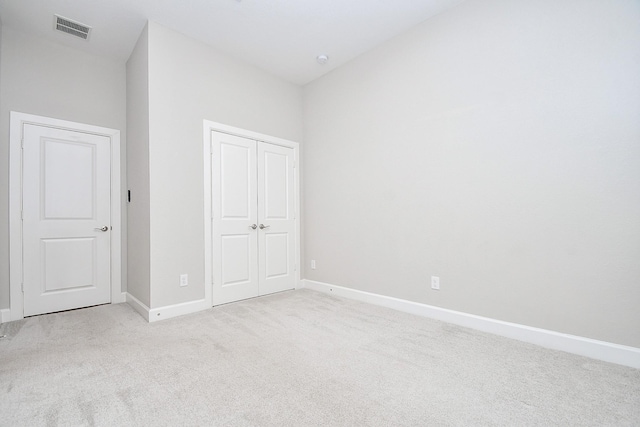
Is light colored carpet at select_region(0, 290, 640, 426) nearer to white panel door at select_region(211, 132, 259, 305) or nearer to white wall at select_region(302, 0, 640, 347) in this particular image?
white wall at select_region(302, 0, 640, 347)

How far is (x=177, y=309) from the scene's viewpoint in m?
3.06

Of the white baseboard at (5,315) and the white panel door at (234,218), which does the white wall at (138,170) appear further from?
the white baseboard at (5,315)

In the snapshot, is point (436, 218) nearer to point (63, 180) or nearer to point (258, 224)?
point (258, 224)

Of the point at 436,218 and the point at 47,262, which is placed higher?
the point at 436,218

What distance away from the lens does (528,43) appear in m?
2.34

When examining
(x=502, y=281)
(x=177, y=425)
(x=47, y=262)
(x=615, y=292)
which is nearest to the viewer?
(x=177, y=425)

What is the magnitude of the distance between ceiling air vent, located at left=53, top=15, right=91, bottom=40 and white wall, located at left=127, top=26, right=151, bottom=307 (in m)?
0.45

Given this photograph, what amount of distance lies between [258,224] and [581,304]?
3.22 m

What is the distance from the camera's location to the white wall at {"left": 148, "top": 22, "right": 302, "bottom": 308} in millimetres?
2986

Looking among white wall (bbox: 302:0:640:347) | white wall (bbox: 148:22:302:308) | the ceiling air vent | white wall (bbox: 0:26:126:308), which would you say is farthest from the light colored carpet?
the ceiling air vent

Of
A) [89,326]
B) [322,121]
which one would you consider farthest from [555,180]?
[89,326]

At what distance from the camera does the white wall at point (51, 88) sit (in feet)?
9.68

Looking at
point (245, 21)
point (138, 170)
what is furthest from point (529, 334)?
point (138, 170)

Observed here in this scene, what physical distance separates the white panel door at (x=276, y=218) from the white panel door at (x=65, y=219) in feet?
6.00
